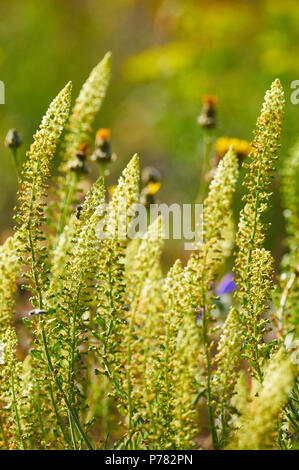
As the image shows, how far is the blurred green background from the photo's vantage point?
385 centimetres

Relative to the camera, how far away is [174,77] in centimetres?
479

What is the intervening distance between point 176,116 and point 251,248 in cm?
405

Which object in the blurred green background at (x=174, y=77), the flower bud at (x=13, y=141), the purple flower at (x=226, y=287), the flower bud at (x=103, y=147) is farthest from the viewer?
the blurred green background at (x=174, y=77)

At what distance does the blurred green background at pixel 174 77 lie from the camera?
3.85 metres

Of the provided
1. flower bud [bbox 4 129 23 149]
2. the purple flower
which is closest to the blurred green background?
the purple flower

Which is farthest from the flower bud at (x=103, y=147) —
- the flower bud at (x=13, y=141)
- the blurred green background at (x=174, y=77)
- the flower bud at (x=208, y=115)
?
the blurred green background at (x=174, y=77)

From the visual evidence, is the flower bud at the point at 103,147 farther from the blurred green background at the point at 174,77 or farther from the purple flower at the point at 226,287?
the blurred green background at the point at 174,77

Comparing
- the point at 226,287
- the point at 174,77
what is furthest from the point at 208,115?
the point at 174,77

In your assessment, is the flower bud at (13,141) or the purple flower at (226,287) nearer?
the flower bud at (13,141)

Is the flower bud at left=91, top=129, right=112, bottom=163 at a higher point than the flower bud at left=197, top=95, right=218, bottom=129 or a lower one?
lower

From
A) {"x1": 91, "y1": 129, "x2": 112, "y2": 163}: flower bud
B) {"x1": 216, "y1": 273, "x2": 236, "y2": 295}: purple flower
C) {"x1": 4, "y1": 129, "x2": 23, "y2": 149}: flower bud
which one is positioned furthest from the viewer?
{"x1": 216, "y1": 273, "x2": 236, "y2": 295}: purple flower

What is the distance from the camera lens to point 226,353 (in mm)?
794

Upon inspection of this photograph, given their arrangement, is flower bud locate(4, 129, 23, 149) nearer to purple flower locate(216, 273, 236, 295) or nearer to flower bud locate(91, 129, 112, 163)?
flower bud locate(91, 129, 112, 163)
